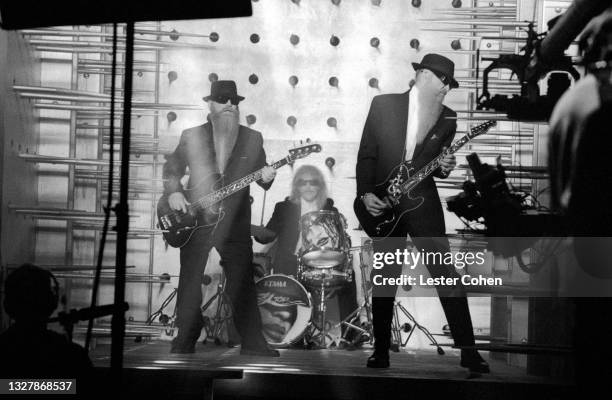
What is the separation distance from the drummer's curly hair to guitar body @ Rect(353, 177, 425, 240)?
29.5 inches

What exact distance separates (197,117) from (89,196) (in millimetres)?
1185

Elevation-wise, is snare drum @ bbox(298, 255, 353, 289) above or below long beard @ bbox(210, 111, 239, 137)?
below

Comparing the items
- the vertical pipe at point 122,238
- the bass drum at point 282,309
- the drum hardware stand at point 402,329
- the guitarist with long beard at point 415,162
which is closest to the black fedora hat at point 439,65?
the guitarist with long beard at point 415,162

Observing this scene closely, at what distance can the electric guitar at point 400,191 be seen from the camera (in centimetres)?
604

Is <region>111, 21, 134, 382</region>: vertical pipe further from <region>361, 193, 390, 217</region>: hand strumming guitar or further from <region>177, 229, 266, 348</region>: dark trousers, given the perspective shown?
<region>177, 229, 266, 348</region>: dark trousers

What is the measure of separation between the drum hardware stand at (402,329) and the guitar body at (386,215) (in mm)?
790

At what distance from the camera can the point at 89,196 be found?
7.17 metres

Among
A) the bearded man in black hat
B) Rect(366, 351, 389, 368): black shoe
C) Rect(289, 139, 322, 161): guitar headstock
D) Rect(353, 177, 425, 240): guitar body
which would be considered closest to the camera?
Rect(366, 351, 389, 368): black shoe

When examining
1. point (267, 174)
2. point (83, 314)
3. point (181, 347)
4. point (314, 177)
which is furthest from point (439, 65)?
point (83, 314)

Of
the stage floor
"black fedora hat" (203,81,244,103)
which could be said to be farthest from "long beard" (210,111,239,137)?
the stage floor

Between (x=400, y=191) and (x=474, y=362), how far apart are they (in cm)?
130

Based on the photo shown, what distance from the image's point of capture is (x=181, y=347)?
6.26 meters

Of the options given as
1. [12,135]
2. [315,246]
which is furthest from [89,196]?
[315,246]

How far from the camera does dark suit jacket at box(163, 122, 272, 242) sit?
6.53 m
